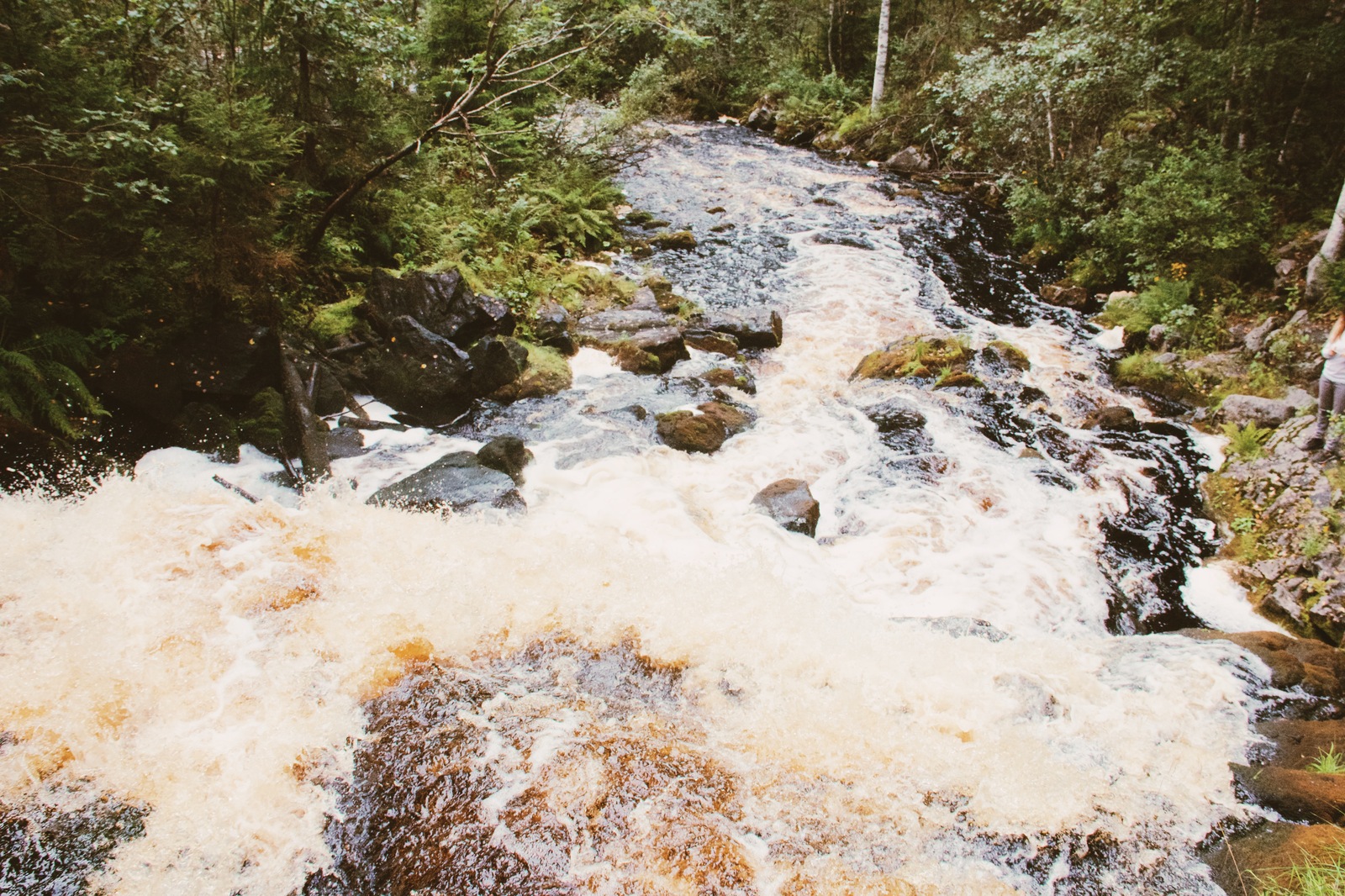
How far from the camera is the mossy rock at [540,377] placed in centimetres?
917

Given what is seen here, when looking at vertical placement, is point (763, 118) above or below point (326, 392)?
above

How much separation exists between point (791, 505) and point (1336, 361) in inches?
239

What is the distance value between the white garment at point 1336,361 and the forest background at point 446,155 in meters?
2.77

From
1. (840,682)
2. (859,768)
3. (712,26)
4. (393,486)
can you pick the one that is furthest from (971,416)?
(712,26)

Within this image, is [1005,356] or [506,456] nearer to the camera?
[506,456]

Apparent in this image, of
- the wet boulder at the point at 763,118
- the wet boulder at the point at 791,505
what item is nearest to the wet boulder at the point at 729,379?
the wet boulder at the point at 791,505

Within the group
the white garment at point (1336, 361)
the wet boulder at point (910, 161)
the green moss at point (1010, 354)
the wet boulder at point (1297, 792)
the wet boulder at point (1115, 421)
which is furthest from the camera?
the wet boulder at point (910, 161)

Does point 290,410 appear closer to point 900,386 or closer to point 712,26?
point 900,386

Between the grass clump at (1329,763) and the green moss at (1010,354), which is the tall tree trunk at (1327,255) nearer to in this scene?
the green moss at (1010,354)

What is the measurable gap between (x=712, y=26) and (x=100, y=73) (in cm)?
2866

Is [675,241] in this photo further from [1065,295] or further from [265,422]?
[265,422]

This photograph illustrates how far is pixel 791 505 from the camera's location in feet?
23.3

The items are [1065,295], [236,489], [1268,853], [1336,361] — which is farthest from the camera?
[1065,295]

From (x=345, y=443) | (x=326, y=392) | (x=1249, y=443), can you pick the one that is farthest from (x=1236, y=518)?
(x=326, y=392)
